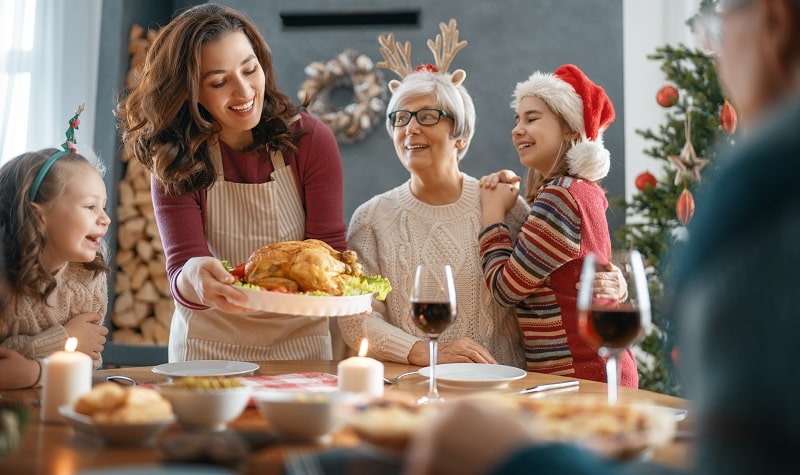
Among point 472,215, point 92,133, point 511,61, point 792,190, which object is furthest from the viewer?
point 511,61

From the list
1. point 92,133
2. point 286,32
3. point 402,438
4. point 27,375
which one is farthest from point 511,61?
point 402,438

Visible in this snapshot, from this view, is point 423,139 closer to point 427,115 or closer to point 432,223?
point 427,115

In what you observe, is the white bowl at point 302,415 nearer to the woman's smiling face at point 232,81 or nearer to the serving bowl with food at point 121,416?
the serving bowl with food at point 121,416

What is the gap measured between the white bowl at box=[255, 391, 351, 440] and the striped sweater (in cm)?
139

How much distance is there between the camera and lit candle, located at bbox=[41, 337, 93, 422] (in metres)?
1.45

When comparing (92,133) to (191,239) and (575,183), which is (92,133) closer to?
(191,239)

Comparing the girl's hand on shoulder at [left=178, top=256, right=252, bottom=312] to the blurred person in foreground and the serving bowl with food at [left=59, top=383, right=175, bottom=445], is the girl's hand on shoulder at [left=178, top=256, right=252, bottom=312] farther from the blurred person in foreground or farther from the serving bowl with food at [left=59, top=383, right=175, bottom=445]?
the blurred person in foreground

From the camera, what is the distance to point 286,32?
552 cm

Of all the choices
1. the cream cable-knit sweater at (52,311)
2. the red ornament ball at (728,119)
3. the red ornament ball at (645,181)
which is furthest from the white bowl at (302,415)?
the red ornament ball at (645,181)

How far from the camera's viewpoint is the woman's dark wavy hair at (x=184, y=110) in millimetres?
2479

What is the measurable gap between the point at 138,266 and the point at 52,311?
282 centimetres

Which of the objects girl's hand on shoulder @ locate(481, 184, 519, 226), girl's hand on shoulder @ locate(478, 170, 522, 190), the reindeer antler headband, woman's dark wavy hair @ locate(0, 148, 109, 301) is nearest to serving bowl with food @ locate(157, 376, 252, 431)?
woman's dark wavy hair @ locate(0, 148, 109, 301)

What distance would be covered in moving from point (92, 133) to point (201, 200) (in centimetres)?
260

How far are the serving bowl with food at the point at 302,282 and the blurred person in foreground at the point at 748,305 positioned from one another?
46.6 inches
